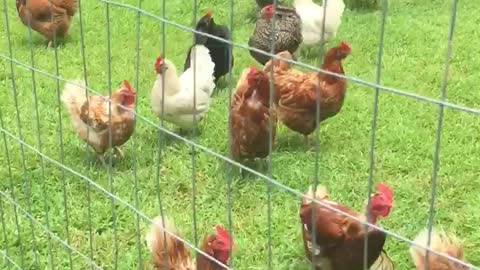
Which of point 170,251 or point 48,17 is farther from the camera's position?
point 48,17

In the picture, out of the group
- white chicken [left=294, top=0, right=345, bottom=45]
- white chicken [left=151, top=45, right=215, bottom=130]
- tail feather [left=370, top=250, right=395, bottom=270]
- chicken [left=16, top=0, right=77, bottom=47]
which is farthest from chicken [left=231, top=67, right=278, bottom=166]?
chicken [left=16, top=0, right=77, bottom=47]

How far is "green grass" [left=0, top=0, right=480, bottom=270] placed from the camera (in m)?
2.65

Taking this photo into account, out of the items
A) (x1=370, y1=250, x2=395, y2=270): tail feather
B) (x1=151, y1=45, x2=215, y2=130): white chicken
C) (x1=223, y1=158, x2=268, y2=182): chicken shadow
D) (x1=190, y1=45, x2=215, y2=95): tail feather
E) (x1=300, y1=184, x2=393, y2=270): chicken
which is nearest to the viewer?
(x1=300, y1=184, x2=393, y2=270): chicken

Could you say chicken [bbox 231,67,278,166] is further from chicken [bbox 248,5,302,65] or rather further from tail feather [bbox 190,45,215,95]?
chicken [bbox 248,5,302,65]

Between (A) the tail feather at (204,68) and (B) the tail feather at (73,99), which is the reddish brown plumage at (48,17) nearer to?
(A) the tail feather at (204,68)

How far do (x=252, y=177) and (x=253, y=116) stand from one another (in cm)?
27

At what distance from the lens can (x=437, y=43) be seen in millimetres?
4801

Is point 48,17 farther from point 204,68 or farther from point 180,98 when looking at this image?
point 180,98

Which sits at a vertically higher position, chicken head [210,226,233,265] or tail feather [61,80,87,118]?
chicken head [210,226,233,265]

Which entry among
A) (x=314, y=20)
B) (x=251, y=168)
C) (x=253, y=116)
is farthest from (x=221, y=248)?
(x=314, y=20)

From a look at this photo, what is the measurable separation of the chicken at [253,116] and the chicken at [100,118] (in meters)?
0.42

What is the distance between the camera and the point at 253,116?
2.96 m

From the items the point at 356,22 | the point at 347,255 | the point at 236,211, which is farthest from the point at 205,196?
the point at 356,22

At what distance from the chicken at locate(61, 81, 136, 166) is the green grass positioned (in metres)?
0.15
